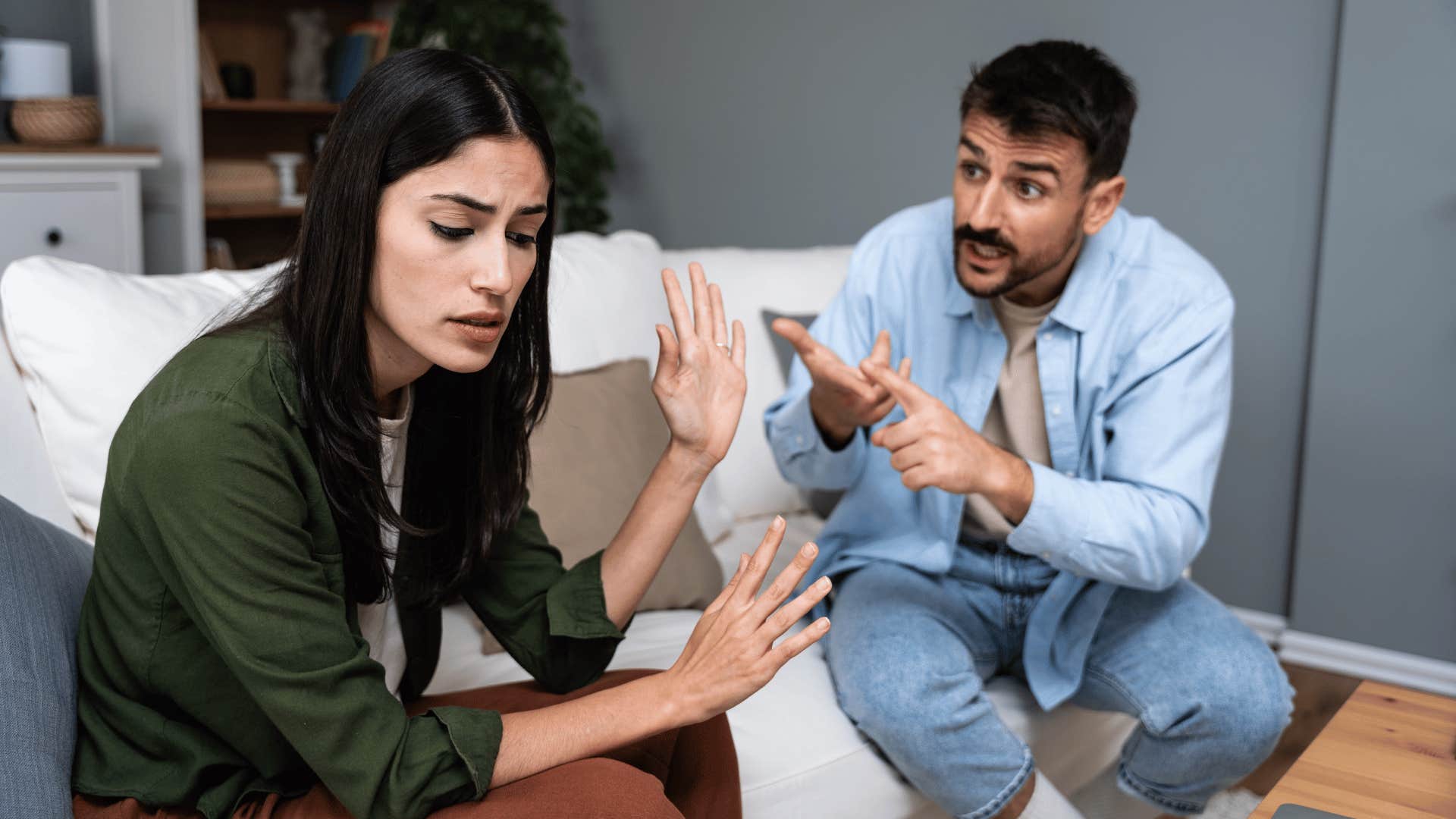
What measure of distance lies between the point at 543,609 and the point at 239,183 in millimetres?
2833

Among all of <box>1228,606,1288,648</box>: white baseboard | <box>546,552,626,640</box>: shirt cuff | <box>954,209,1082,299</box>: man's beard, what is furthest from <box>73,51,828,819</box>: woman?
<box>1228,606,1288,648</box>: white baseboard

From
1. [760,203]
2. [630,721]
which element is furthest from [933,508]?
[760,203]

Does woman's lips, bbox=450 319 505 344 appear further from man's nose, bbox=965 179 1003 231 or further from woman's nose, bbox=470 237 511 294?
man's nose, bbox=965 179 1003 231

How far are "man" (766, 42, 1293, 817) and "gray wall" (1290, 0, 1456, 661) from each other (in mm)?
948

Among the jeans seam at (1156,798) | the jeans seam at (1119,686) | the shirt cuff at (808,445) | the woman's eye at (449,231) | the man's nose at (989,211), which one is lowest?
the jeans seam at (1156,798)

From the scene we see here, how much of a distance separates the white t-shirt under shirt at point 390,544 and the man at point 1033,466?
19.2 inches

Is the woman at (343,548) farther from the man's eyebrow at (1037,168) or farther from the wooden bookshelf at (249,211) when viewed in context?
the wooden bookshelf at (249,211)

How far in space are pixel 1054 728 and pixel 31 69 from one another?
9.44 feet

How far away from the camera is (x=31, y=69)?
3049 millimetres

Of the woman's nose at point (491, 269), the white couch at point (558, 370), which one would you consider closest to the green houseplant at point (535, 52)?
the white couch at point (558, 370)

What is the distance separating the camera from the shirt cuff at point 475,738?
970 mm

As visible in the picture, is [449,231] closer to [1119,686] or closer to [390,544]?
[390,544]

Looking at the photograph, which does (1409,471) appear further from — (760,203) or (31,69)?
(31,69)

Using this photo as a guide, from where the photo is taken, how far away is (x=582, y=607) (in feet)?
4.12
